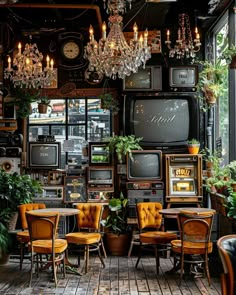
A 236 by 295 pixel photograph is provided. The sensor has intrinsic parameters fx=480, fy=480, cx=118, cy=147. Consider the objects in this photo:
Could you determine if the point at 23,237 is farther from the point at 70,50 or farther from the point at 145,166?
the point at 70,50

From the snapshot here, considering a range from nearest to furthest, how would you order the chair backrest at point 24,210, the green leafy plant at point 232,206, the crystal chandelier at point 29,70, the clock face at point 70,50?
1. the green leafy plant at point 232,206
2. the chair backrest at point 24,210
3. the crystal chandelier at point 29,70
4. the clock face at point 70,50

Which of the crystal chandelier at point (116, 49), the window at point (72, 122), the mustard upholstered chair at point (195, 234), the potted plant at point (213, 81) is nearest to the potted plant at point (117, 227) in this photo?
the window at point (72, 122)

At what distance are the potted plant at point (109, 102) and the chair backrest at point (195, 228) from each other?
10.3 ft

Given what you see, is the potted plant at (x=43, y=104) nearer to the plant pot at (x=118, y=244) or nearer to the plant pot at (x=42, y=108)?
the plant pot at (x=42, y=108)

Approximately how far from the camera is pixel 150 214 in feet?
24.1

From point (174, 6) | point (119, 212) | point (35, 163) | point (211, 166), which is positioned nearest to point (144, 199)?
point (119, 212)

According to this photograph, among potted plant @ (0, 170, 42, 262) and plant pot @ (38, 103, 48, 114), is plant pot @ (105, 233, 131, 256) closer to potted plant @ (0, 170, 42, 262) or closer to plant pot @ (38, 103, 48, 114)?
potted plant @ (0, 170, 42, 262)

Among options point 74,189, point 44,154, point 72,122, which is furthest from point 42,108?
point 74,189

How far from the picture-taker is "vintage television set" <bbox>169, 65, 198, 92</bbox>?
821 centimetres

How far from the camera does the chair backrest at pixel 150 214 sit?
23.9ft

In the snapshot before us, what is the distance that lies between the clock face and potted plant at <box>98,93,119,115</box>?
0.97m

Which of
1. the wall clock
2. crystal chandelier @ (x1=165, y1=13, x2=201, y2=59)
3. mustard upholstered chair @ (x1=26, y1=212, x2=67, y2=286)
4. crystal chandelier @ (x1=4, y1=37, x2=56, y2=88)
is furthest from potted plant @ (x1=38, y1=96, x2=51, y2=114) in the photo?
mustard upholstered chair @ (x1=26, y1=212, x2=67, y2=286)

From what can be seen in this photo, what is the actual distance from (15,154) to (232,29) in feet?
13.9

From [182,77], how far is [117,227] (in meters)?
2.79
